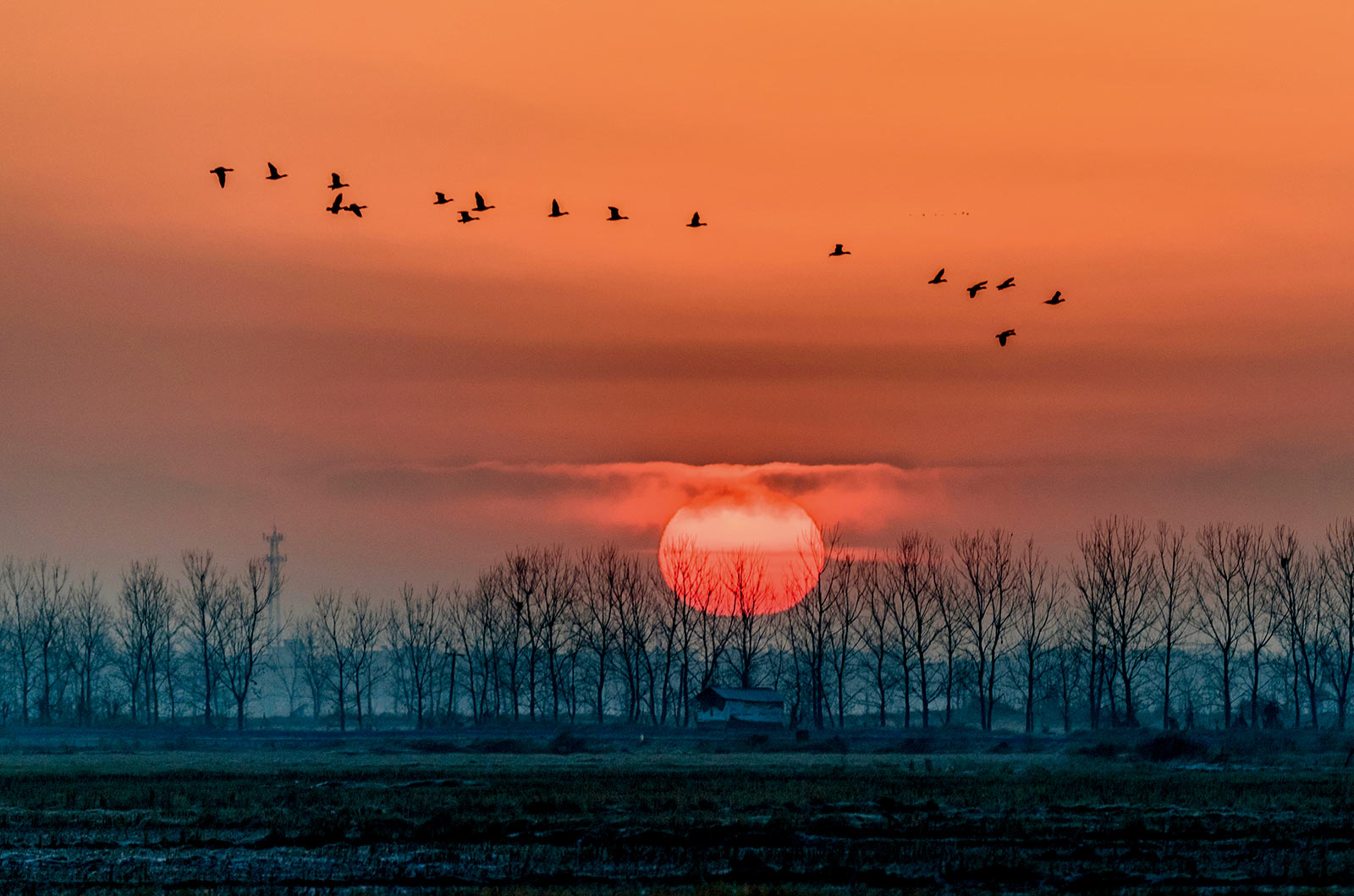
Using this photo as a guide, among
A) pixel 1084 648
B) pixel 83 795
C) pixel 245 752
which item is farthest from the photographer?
pixel 1084 648

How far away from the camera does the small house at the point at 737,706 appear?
394 feet

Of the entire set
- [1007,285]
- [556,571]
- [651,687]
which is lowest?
[651,687]

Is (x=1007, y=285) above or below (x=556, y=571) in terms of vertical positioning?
above

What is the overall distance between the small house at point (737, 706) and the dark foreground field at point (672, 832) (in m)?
61.9

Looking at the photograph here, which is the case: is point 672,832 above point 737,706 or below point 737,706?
above

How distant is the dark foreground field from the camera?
2941 centimetres

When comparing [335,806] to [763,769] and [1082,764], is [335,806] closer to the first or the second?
[763,769]

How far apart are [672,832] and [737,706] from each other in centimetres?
8613

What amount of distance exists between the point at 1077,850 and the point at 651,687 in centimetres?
9108

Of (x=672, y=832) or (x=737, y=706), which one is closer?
(x=672, y=832)

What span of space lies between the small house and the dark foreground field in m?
61.9

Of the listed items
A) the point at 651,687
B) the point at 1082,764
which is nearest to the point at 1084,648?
the point at 651,687

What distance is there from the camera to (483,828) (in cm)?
3675

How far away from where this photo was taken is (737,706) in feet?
397
